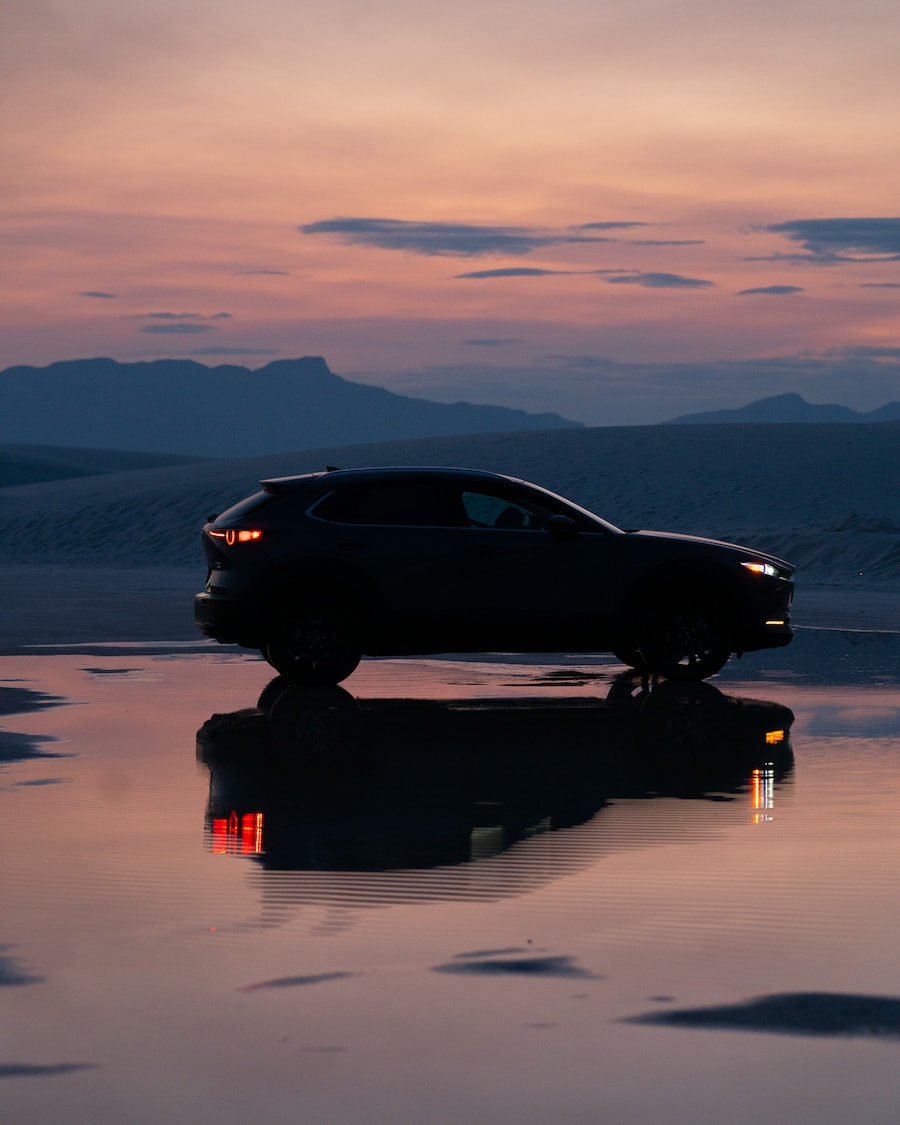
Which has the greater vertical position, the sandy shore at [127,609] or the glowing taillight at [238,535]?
the glowing taillight at [238,535]

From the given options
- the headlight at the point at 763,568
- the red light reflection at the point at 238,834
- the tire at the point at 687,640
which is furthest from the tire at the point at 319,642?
the red light reflection at the point at 238,834

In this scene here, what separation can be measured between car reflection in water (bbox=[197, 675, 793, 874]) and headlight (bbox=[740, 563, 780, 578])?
4.32 feet

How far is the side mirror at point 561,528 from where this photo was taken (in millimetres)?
15139

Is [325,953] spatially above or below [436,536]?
below

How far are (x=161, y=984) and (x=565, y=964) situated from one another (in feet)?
4.13

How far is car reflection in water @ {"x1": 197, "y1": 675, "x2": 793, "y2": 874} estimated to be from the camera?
26.8 feet

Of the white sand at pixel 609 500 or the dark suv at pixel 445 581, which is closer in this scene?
the dark suv at pixel 445 581

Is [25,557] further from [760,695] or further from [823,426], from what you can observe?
[760,695]

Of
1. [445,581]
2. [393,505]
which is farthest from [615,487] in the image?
[445,581]

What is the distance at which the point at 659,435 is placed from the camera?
75.1 metres

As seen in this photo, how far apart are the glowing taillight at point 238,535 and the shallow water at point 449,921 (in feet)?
9.26

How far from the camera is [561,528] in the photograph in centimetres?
1516

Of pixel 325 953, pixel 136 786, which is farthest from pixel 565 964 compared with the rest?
pixel 136 786

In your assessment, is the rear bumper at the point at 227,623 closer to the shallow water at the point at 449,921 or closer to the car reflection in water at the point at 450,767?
the car reflection in water at the point at 450,767
